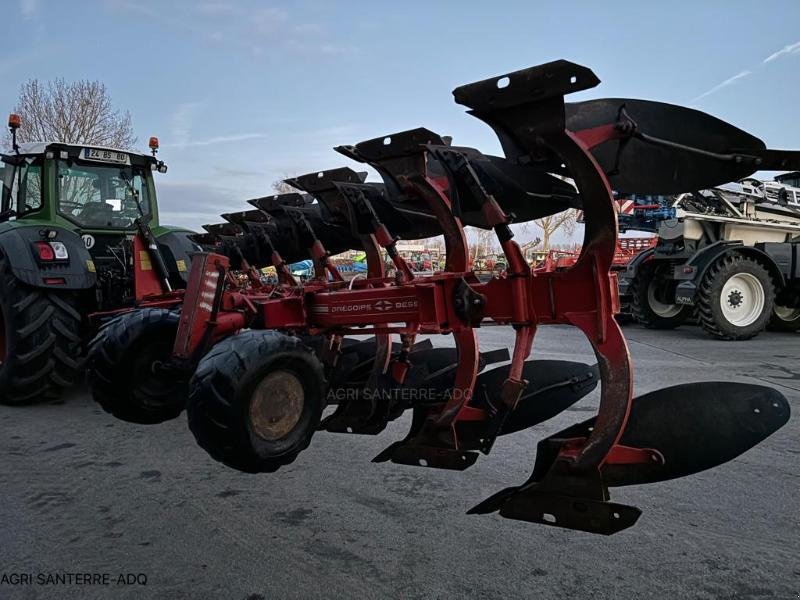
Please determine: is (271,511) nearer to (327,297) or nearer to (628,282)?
(327,297)

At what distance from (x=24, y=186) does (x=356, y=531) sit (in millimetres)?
5507

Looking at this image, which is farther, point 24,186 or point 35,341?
point 24,186

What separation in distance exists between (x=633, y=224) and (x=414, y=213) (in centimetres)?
Result: 974

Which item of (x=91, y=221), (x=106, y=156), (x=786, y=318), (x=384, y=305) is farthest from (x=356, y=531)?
(x=786, y=318)

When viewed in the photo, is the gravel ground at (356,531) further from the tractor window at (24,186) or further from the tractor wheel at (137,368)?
the tractor window at (24,186)

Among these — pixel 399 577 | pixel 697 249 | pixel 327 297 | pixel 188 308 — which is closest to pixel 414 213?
pixel 327 297

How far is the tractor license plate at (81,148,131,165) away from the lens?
6.02 metres

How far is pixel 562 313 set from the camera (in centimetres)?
238

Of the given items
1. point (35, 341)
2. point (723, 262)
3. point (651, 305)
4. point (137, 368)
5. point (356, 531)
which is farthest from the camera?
point (651, 305)

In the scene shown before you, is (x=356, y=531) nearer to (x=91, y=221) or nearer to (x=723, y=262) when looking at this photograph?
(x=91, y=221)

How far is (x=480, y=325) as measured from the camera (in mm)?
2662

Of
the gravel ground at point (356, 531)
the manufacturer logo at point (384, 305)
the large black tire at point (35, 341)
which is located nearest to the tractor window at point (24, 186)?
the large black tire at point (35, 341)

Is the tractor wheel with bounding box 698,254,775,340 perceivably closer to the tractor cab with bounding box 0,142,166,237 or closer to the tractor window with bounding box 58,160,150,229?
the tractor cab with bounding box 0,142,166,237

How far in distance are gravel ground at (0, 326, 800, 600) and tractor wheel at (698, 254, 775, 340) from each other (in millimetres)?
5487
